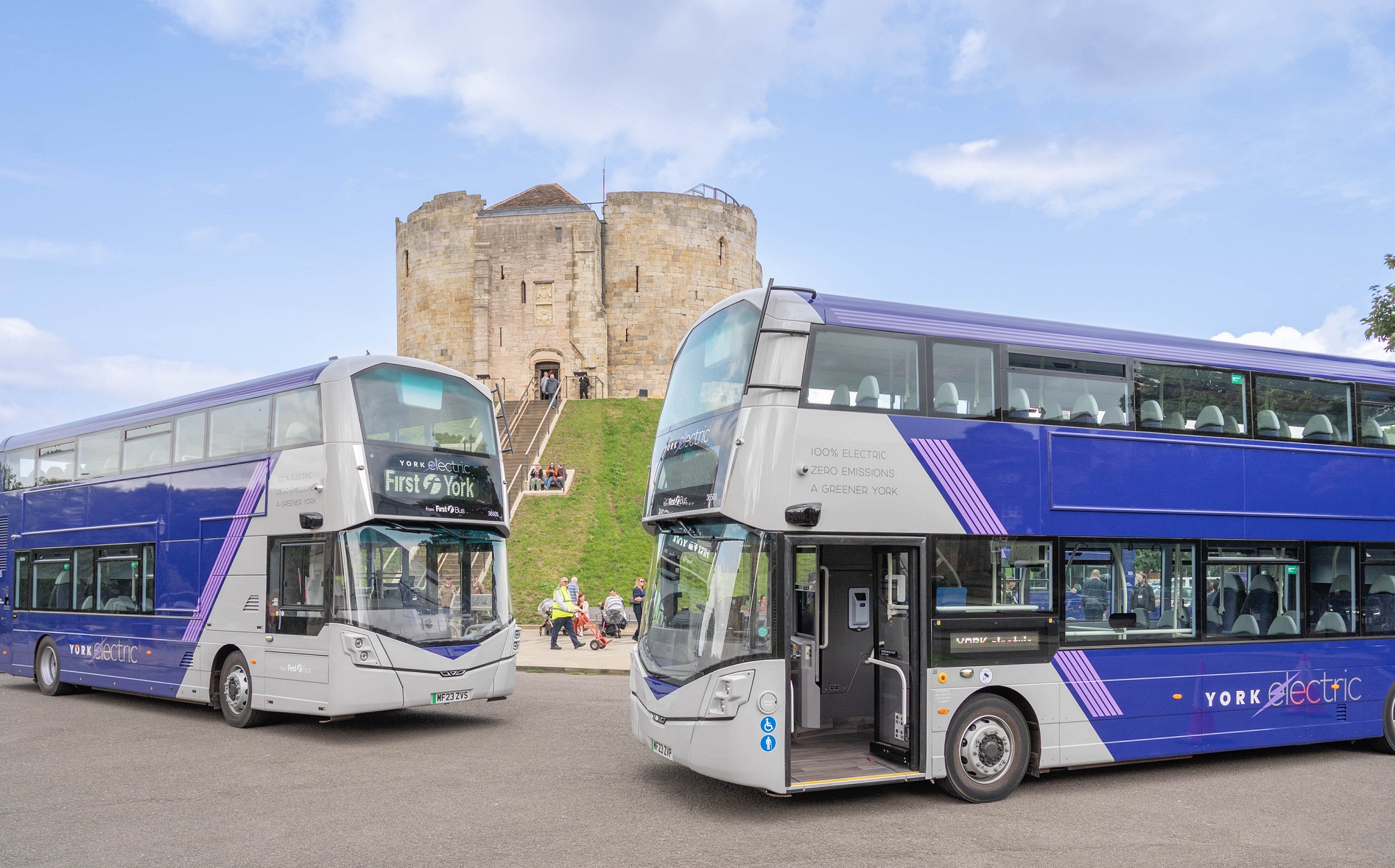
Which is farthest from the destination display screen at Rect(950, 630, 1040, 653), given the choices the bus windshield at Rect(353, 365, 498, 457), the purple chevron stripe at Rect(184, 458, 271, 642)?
the purple chevron stripe at Rect(184, 458, 271, 642)

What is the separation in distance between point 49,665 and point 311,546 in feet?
26.1

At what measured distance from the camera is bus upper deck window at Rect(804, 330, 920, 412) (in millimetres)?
8055

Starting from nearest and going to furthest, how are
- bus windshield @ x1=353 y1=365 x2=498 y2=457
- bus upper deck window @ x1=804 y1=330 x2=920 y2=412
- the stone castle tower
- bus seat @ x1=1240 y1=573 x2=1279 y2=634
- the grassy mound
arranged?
bus upper deck window @ x1=804 y1=330 x2=920 y2=412
bus seat @ x1=1240 y1=573 x2=1279 y2=634
bus windshield @ x1=353 y1=365 x2=498 y2=457
the grassy mound
the stone castle tower

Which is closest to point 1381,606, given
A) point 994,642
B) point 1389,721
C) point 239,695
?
point 1389,721

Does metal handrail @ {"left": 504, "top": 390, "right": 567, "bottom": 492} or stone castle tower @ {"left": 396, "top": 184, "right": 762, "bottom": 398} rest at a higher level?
stone castle tower @ {"left": 396, "top": 184, "right": 762, "bottom": 398}

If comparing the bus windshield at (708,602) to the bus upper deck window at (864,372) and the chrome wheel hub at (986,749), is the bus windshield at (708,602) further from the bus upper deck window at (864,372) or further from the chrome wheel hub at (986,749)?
the chrome wheel hub at (986,749)

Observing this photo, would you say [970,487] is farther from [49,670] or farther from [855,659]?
[49,670]

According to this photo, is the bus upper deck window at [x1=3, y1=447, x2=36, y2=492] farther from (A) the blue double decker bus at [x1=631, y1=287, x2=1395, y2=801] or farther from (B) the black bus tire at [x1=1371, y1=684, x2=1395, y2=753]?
(B) the black bus tire at [x1=1371, y1=684, x2=1395, y2=753]

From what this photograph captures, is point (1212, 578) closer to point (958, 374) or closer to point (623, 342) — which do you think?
point (958, 374)

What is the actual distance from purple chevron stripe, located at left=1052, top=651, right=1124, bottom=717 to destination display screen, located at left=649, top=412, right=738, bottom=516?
3253 mm

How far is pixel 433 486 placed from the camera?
11.8 meters

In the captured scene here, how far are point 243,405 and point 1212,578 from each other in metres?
10.9

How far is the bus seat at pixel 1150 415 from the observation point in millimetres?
9180

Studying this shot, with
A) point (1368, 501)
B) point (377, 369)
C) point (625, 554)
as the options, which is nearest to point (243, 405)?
point (377, 369)
